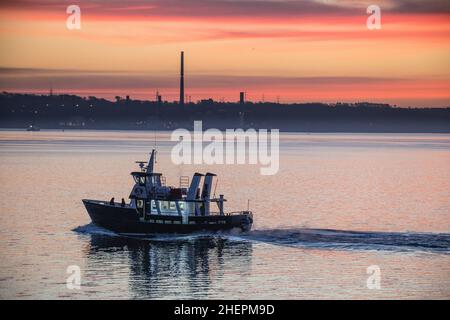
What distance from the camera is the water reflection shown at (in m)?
70.8

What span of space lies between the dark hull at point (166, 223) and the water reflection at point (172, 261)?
3.40 ft

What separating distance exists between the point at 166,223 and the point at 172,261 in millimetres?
10579

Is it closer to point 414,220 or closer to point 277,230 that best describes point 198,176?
point 277,230

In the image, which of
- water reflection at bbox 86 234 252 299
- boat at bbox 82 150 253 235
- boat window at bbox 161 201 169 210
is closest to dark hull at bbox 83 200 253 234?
boat at bbox 82 150 253 235

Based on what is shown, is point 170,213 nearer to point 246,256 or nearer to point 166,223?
point 166,223

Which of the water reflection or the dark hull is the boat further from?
the water reflection

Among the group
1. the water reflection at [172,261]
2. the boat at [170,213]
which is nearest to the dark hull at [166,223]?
the boat at [170,213]

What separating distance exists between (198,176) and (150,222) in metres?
6.51

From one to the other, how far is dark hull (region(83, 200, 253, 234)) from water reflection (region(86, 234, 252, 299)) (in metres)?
1.04

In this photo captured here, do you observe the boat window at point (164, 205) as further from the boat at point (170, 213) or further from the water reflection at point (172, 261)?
the water reflection at point (172, 261)

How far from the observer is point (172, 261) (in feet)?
264

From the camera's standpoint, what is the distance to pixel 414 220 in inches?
4582

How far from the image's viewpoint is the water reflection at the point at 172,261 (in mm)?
70750
